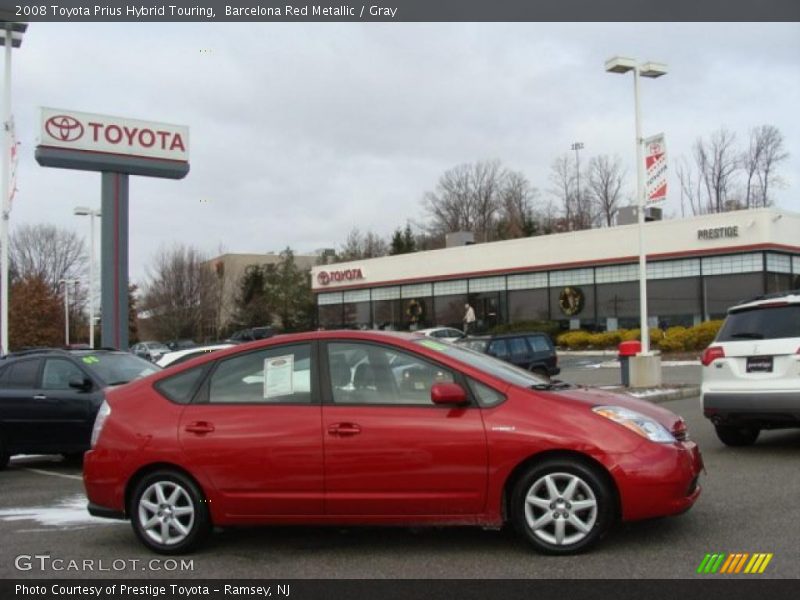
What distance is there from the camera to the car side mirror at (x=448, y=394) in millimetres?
5367

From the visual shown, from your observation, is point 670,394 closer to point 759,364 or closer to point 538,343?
point 538,343

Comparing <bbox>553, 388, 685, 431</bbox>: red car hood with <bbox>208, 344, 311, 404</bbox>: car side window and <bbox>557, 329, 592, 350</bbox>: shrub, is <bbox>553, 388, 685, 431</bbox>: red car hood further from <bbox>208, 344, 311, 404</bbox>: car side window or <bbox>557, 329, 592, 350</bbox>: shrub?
<bbox>557, 329, 592, 350</bbox>: shrub

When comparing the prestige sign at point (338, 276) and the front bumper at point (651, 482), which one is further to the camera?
the prestige sign at point (338, 276)

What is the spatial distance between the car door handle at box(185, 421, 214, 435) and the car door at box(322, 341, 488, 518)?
2.79ft

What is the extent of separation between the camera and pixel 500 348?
21.7 meters

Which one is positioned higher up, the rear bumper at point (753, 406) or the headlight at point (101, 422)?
the headlight at point (101, 422)

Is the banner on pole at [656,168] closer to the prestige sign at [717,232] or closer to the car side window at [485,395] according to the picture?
the car side window at [485,395]

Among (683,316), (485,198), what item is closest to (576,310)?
(683,316)

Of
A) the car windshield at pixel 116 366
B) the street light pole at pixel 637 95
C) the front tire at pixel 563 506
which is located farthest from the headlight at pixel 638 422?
the street light pole at pixel 637 95

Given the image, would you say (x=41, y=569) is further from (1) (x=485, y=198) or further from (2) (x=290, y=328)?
(1) (x=485, y=198)

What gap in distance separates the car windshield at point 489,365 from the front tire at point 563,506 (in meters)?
0.67

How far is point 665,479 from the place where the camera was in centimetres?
525

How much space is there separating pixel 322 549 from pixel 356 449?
924 mm

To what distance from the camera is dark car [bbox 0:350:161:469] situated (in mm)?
9914
